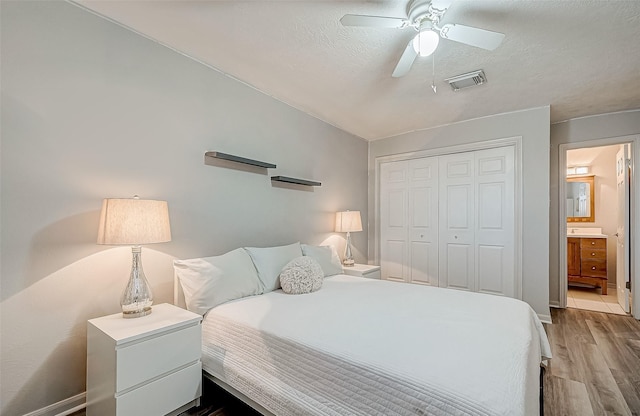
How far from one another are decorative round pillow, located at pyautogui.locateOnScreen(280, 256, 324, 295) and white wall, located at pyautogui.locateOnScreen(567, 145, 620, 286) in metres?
5.22

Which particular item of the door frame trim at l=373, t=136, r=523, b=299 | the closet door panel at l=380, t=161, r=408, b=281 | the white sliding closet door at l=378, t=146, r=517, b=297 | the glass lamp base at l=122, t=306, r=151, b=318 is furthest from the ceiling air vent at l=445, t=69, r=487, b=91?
the glass lamp base at l=122, t=306, r=151, b=318

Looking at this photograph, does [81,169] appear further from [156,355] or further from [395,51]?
[395,51]

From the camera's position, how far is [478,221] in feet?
12.4

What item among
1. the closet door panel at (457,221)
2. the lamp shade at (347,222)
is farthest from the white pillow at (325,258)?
the closet door panel at (457,221)

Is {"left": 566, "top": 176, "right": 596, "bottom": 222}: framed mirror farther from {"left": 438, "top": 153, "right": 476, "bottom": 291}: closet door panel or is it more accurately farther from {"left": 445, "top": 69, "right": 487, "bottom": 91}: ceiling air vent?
{"left": 445, "top": 69, "right": 487, "bottom": 91}: ceiling air vent

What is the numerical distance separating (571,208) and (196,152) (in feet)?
21.3

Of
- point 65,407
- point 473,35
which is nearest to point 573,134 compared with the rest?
point 473,35

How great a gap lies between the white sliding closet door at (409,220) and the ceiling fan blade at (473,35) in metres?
2.47

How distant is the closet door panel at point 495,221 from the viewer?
11.7ft

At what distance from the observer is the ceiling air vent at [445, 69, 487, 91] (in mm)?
2592

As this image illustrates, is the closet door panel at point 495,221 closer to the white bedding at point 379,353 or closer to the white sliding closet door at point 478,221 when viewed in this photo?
the white sliding closet door at point 478,221

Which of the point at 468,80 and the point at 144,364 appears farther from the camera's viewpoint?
the point at 468,80

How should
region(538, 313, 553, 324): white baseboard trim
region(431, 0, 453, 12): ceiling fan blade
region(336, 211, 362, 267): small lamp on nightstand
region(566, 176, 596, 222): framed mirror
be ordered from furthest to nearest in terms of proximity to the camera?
region(566, 176, 596, 222): framed mirror → region(336, 211, 362, 267): small lamp on nightstand → region(538, 313, 553, 324): white baseboard trim → region(431, 0, 453, 12): ceiling fan blade

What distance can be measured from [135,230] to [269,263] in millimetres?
1132
